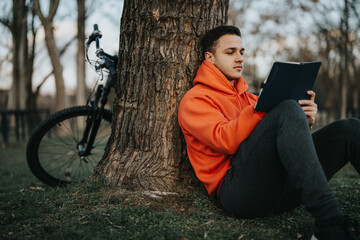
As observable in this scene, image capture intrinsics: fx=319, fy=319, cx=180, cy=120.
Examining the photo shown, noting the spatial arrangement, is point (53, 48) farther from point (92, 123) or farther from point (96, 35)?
point (92, 123)

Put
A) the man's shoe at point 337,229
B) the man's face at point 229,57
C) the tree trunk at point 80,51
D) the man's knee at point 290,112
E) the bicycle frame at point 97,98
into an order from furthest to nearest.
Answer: the tree trunk at point 80,51 < the bicycle frame at point 97,98 < the man's face at point 229,57 < the man's knee at point 290,112 < the man's shoe at point 337,229

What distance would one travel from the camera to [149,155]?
2557 millimetres

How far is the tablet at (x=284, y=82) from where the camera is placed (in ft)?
6.07

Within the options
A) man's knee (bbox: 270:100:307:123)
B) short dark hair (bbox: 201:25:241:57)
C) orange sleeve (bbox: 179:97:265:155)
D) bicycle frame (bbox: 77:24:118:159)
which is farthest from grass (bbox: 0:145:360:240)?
short dark hair (bbox: 201:25:241:57)

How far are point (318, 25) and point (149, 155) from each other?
589 inches

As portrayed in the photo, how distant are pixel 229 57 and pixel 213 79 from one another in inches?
11.5

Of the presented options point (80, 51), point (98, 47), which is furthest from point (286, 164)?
point (80, 51)

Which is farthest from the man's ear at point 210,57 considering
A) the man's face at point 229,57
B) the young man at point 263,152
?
the young man at point 263,152

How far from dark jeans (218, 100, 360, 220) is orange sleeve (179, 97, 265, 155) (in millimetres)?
58

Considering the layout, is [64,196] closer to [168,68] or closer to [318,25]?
[168,68]

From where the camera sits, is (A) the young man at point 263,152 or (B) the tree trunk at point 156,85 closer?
(A) the young man at point 263,152

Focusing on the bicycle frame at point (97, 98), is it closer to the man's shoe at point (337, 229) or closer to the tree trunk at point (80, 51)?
the man's shoe at point (337, 229)

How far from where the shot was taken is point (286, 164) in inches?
69.4

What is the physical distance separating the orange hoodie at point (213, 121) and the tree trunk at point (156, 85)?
8.7 inches
